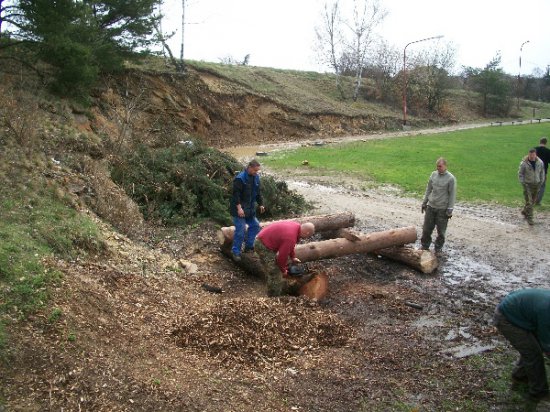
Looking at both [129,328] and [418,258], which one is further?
[418,258]

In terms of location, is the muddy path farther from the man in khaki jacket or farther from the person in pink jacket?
the person in pink jacket

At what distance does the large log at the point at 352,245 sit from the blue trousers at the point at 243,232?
0.89 metres

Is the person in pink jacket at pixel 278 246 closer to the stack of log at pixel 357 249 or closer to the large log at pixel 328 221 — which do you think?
the stack of log at pixel 357 249

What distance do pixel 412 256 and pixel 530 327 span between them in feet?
14.3

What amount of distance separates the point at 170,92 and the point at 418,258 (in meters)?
20.2

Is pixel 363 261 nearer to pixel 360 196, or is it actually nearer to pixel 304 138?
pixel 360 196

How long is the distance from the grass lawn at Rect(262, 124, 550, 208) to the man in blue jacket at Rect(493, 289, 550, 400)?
34.3ft

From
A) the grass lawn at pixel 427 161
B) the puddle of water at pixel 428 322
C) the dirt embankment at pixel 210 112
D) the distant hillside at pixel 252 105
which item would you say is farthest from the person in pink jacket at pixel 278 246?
the distant hillside at pixel 252 105

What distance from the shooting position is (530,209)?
12898mm

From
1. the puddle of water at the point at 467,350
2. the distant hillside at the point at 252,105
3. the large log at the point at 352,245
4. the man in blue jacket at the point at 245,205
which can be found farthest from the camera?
the distant hillside at the point at 252,105

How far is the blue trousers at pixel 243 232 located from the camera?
29.5 feet

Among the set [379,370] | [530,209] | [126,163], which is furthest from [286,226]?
[530,209]

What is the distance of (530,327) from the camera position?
17.3ft

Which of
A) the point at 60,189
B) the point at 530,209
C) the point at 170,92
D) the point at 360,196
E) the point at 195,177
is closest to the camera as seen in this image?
the point at 60,189
